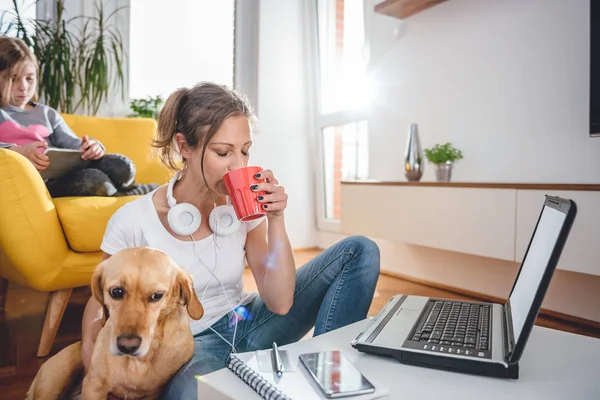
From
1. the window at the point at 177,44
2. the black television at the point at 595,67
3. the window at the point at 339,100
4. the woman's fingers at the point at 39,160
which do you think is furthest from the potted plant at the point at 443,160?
the window at the point at 177,44

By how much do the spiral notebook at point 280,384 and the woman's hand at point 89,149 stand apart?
164cm

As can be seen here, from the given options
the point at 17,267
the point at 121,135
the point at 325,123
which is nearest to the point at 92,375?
the point at 17,267

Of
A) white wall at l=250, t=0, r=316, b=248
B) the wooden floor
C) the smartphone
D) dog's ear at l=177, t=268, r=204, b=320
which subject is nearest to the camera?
the smartphone

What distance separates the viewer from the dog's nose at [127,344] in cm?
68

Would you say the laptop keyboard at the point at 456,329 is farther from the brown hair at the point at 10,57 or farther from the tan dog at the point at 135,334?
the brown hair at the point at 10,57

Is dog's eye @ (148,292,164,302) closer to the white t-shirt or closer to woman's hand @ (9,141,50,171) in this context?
the white t-shirt

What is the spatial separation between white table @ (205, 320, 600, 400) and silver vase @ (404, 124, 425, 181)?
1.86m

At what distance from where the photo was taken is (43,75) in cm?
279

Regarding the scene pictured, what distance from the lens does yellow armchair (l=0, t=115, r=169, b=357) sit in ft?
5.27

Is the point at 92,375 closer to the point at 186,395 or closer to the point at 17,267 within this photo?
the point at 186,395

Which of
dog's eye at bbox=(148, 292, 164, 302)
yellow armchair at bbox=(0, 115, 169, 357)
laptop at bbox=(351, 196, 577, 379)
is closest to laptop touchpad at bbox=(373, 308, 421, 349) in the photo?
laptop at bbox=(351, 196, 577, 379)

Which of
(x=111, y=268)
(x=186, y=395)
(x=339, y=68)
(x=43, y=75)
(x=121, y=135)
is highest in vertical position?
(x=339, y=68)

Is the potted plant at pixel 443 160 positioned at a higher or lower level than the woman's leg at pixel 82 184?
higher

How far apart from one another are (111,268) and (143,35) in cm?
336
